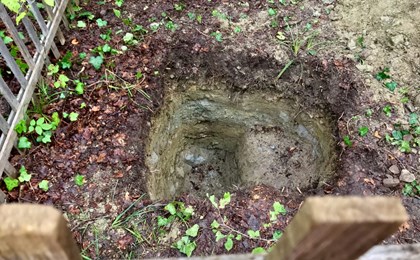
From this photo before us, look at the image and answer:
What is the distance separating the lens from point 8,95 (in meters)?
2.78

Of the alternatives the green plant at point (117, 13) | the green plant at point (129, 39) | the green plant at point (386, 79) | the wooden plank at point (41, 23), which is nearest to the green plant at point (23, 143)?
the wooden plank at point (41, 23)

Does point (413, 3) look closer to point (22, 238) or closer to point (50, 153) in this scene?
point (50, 153)

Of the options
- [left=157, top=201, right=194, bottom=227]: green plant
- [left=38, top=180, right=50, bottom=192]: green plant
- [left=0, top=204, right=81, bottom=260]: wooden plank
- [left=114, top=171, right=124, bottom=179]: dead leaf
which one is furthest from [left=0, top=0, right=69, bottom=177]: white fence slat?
[left=0, top=204, right=81, bottom=260]: wooden plank

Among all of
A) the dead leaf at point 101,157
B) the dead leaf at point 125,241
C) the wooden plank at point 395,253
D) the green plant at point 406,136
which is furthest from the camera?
the green plant at point 406,136

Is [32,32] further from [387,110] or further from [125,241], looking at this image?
[387,110]

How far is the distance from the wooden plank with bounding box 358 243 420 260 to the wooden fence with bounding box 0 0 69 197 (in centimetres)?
252

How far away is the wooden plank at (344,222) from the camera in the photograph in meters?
0.73

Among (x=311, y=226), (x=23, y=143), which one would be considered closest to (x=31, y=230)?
(x=311, y=226)

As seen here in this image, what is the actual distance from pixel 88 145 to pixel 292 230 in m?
2.50

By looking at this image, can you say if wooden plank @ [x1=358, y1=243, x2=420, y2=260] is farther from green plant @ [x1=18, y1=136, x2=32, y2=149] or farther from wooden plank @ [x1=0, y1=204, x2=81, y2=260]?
green plant @ [x1=18, y1=136, x2=32, y2=149]

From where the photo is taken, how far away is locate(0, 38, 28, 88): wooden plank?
8.85 ft

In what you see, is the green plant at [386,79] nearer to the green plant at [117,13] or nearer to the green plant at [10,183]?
the green plant at [117,13]

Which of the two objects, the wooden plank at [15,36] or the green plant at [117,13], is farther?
the green plant at [117,13]

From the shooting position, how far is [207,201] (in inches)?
114
